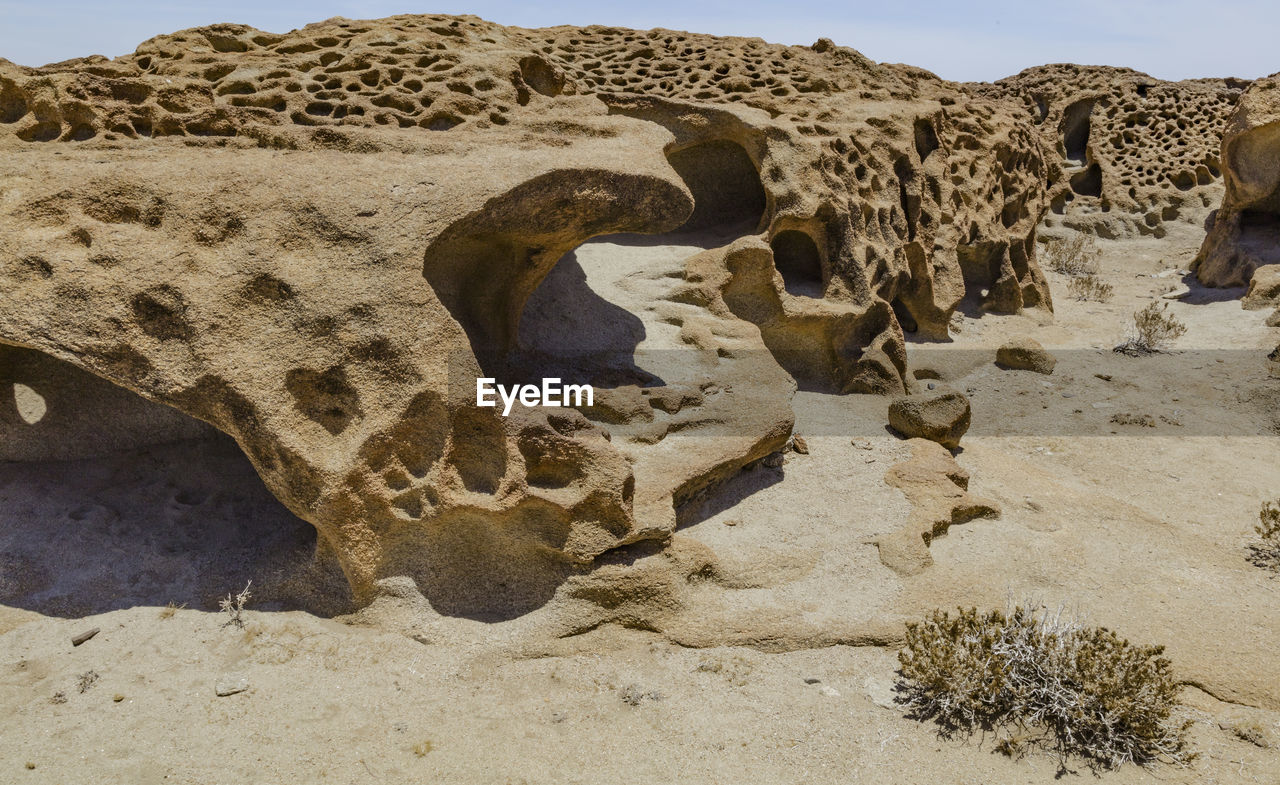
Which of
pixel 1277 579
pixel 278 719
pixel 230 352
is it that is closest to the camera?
pixel 278 719

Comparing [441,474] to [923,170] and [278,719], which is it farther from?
[923,170]

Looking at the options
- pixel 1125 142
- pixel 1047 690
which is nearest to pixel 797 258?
pixel 1047 690

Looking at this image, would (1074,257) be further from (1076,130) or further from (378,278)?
(378,278)

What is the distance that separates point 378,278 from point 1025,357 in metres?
5.38

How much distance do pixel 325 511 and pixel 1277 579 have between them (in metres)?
4.00

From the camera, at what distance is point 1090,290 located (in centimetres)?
956

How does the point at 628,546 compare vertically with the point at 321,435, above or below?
below

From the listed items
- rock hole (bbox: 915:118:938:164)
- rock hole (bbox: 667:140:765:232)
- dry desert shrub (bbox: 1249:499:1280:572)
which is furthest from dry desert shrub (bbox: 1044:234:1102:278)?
dry desert shrub (bbox: 1249:499:1280:572)

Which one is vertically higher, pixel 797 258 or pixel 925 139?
pixel 925 139

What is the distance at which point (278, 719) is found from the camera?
2.96 metres

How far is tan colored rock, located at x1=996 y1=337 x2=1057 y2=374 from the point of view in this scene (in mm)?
6973

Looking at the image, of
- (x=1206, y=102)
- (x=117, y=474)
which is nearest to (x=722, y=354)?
(x=117, y=474)

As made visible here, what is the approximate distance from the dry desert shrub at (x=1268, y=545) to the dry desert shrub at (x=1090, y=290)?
554 centimetres

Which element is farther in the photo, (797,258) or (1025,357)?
(1025,357)
